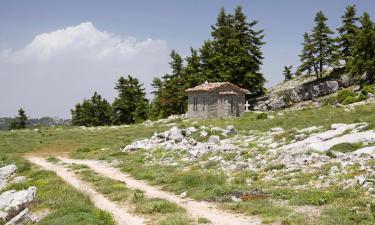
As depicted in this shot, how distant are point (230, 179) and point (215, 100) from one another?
3988 centimetres

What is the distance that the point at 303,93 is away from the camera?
68.8 meters

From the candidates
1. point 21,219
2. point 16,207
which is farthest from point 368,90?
point 21,219

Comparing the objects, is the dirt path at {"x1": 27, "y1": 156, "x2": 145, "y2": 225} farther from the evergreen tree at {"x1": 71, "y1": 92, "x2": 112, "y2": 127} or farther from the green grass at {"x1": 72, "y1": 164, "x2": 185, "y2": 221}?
the evergreen tree at {"x1": 71, "y1": 92, "x2": 112, "y2": 127}

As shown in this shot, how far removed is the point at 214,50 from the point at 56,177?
2199 inches

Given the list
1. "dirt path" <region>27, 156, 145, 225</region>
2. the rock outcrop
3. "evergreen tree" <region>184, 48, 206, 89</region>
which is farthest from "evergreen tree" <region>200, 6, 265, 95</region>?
"dirt path" <region>27, 156, 145, 225</region>

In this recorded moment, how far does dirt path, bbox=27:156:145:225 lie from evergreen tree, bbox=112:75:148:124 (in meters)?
62.8

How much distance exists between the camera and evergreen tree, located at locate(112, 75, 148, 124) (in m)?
94.4

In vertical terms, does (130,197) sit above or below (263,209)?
below

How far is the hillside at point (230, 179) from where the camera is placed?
14828 millimetres

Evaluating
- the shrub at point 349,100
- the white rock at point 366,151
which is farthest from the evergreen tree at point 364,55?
the white rock at point 366,151

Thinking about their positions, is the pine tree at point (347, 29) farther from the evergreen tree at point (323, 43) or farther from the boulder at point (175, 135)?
the boulder at point (175, 135)

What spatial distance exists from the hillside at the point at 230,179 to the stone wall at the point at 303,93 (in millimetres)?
29995

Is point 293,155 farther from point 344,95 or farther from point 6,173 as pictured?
point 344,95

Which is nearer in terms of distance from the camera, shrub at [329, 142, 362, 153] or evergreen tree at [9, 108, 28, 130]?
shrub at [329, 142, 362, 153]
